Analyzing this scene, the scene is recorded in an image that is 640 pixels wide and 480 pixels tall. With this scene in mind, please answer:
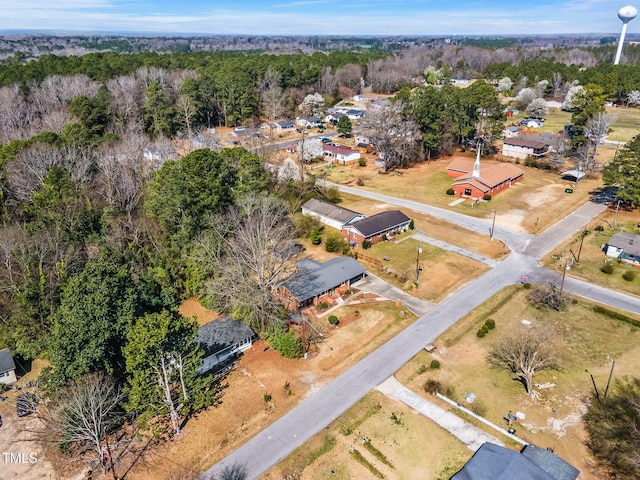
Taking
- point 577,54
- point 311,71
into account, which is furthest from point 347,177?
point 577,54

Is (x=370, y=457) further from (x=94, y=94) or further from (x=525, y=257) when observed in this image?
Result: (x=94, y=94)

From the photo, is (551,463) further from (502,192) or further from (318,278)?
(502,192)

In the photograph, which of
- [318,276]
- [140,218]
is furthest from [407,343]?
[140,218]

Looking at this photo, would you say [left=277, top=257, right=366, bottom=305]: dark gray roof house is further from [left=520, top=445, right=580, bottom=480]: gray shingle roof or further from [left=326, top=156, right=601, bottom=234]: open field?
Result: [left=326, top=156, right=601, bottom=234]: open field

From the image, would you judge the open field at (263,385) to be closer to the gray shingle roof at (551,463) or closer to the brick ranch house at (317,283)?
the brick ranch house at (317,283)

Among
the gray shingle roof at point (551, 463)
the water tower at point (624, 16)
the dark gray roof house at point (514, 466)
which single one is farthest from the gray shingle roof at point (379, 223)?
the water tower at point (624, 16)
